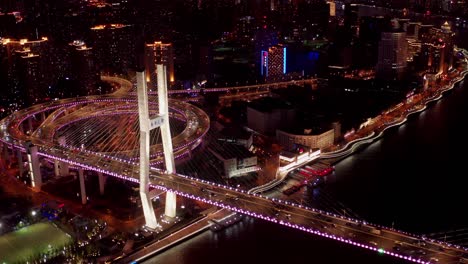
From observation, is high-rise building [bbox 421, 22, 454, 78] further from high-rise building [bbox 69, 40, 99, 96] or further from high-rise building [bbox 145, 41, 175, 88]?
high-rise building [bbox 69, 40, 99, 96]

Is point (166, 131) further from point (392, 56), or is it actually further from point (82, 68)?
point (392, 56)

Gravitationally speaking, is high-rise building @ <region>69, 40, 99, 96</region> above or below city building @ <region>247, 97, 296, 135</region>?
above

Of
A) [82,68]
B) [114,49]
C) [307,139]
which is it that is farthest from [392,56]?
[82,68]

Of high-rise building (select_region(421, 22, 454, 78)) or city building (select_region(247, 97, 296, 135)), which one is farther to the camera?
high-rise building (select_region(421, 22, 454, 78))

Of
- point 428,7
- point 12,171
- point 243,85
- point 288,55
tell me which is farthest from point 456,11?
point 12,171

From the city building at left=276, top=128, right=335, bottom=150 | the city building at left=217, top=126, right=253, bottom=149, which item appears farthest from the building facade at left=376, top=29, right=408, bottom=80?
the city building at left=217, top=126, right=253, bottom=149

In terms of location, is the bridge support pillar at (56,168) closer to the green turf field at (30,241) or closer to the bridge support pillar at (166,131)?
the green turf field at (30,241)
